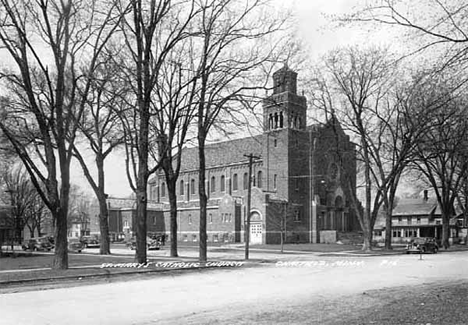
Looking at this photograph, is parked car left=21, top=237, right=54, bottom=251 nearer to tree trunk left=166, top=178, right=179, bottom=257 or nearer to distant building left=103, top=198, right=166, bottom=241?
tree trunk left=166, top=178, right=179, bottom=257

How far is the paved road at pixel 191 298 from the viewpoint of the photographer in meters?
11.3

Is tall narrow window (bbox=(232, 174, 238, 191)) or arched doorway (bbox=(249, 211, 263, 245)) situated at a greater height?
tall narrow window (bbox=(232, 174, 238, 191))

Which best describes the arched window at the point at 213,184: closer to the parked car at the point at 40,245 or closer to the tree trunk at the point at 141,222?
the parked car at the point at 40,245

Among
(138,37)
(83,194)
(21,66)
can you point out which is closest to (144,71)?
(138,37)

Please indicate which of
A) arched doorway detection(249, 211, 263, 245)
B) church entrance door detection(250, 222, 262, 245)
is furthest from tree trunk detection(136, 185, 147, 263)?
church entrance door detection(250, 222, 262, 245)

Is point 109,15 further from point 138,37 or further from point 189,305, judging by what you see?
point 189,305

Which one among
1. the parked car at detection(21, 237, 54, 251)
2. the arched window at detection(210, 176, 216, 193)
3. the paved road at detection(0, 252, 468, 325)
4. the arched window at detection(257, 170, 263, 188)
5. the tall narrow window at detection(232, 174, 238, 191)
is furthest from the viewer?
the arched window at detection(210, 176, 216, 193)

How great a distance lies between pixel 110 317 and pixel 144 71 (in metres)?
15.3

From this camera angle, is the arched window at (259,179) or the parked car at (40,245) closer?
the parked car at (40,245)

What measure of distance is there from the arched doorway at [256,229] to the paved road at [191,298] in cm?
4156

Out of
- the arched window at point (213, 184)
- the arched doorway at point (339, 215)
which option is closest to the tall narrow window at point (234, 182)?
the arched window at point (213, 184)

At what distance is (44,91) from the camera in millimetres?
28406

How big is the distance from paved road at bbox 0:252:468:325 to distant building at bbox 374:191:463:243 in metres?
65.8

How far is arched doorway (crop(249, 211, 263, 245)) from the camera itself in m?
63.2
